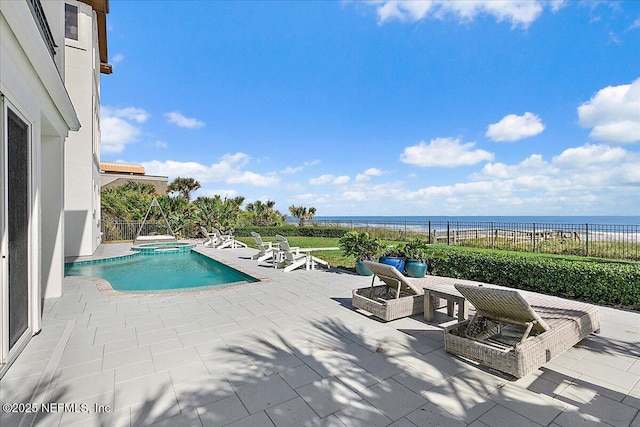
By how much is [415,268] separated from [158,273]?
8439mm

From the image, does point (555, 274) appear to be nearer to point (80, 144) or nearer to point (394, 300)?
point (394, 300)

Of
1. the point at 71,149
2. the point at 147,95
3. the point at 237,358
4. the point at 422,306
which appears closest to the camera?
the point at 237,358

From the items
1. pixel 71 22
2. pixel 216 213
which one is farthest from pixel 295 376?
pixel 216 213

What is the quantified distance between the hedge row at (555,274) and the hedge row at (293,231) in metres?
14.0

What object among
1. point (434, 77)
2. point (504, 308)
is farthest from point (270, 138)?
point (504, 308)

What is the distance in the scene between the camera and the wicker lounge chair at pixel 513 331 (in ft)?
9.27

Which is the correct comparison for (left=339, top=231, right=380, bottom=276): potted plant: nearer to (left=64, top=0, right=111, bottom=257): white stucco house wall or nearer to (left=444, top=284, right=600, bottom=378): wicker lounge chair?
(left=444, top=284, right=600, bottom=378): wicker lounge chair

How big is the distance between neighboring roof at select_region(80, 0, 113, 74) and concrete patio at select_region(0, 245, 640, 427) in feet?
42.9

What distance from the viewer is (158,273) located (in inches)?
399

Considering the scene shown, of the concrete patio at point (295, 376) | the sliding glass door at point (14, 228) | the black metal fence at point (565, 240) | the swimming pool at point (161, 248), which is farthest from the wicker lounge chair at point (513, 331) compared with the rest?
the swimming pool at point (161, 248)

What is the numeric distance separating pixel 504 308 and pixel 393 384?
1425 millimetres

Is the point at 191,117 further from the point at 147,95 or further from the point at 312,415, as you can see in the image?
the point at 312,415

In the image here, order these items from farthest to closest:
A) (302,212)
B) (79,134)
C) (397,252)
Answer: (302,212), (79,134), (397,252)

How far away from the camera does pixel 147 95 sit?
1576 centimetres
